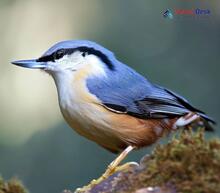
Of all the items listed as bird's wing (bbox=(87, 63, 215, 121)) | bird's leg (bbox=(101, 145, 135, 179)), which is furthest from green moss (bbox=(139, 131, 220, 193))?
bird's wing (bbox=(87, 63, 215, 121))

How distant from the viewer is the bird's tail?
4.50m

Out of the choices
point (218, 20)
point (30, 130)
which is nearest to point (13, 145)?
point (30, 130)

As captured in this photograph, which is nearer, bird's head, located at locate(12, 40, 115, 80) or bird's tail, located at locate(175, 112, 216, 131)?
bird's head, located at locate(12, 40, 115, 80)

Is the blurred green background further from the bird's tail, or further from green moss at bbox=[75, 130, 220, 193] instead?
green moss at bbox=[75, 130, 220, 193]

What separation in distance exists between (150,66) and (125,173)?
5.10 m

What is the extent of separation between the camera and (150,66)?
8.12 meters

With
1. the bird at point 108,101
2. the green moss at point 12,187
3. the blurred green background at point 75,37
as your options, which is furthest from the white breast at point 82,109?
the blurred green background at point 75,37

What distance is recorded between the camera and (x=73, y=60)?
445cm

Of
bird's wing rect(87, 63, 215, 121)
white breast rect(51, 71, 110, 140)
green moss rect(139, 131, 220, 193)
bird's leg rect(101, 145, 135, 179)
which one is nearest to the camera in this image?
green moss rect(139, 131, 220, 193)

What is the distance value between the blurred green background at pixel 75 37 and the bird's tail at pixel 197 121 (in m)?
2.66

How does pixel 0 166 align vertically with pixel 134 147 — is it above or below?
below

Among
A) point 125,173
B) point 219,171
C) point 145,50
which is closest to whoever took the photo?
point 219,171

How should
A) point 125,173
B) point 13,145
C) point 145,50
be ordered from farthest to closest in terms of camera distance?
point 145,50 < point 13,145 < point 125,173

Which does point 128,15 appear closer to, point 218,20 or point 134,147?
point 218,20
